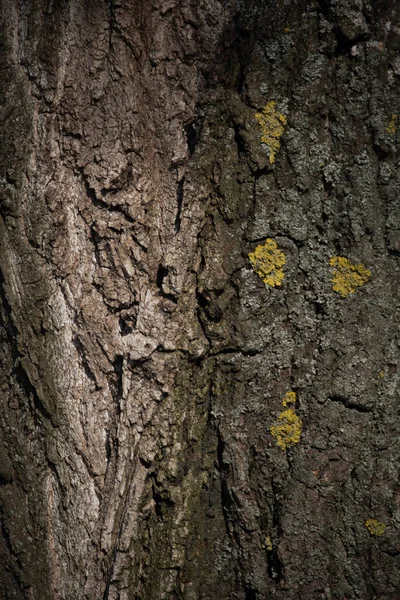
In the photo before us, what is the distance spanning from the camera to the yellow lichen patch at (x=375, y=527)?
1423mm

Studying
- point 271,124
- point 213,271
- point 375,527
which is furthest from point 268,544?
point 271,124

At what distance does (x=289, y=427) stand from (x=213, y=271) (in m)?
0.44

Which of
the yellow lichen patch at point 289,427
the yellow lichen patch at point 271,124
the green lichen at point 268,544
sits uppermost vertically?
the yellow lichen patch at point 271,124

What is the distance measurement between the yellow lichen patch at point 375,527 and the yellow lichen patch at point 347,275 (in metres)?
0.58

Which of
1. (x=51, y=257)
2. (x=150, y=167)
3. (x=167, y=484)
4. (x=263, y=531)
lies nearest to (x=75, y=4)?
(x=150, y=167)

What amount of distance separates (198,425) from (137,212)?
1.84 feet

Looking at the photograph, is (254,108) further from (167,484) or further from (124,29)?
(167,484)

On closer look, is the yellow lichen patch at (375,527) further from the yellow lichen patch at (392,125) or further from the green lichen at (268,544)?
the yellow lichen patch at (392,125)

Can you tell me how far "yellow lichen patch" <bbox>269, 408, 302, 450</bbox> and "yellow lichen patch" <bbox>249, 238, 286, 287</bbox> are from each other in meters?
0.33

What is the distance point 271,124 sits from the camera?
1.36 metres

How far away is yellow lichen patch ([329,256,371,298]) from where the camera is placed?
1384 mm

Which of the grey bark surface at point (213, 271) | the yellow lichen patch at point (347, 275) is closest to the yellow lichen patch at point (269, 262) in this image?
the grey bark surface at point (213, 271)

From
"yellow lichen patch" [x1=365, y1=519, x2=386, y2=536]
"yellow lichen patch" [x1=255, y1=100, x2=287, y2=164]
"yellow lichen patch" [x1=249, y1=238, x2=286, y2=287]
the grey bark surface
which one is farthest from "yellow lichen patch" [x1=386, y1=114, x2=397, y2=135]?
"yellow lichen patch" [x1=365, y1=519, x2=386, y2=536]

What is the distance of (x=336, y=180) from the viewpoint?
1.36m
